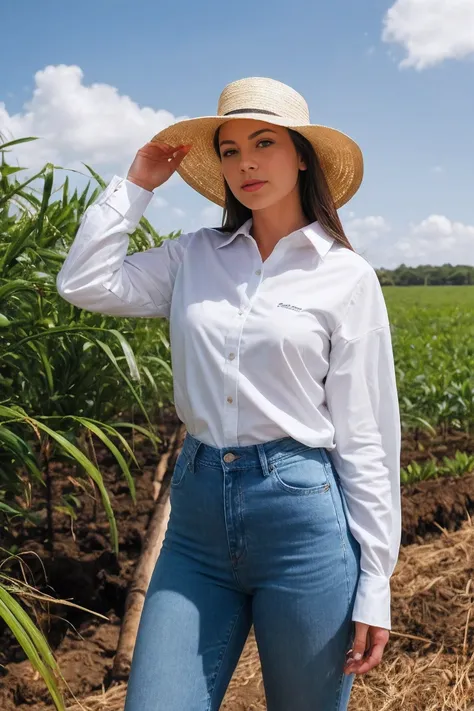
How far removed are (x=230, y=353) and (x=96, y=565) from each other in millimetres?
1897

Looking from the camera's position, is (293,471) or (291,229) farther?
(291,229)

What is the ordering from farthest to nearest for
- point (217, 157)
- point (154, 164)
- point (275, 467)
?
point (217, 157), point (154, 164), point (275, 467)

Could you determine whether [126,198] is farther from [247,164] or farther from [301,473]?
[301,473]

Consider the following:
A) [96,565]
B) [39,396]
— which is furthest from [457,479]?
[39,396]

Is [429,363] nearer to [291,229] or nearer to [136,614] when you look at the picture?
[136,614]

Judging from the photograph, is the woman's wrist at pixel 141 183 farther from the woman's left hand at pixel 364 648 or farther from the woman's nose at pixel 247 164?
the woman's left hand at pixel 364 648

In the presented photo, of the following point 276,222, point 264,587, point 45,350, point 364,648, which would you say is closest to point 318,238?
point 276,222

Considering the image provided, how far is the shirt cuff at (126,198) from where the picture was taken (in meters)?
1.74

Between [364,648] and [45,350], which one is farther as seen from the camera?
[45,350]

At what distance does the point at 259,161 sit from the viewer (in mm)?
1664

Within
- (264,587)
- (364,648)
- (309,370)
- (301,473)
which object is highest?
(309,370)

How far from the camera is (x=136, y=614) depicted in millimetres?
2734

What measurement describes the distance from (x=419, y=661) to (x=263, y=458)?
1.54 metres

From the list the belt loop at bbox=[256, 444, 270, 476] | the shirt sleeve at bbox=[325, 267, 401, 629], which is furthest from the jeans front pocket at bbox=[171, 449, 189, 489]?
the shirt sleeve at bbox=[325, 267, 401, 629]
